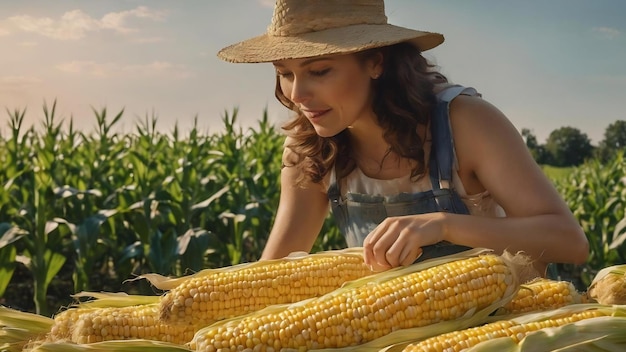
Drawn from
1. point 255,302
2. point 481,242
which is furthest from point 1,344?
point 481,242

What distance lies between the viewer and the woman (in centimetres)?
248

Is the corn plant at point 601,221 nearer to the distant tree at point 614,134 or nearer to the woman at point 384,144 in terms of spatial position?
the woman at point 384,144

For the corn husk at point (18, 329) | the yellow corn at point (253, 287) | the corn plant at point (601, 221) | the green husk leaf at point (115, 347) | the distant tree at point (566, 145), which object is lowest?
the distant tree at point (566, 145)

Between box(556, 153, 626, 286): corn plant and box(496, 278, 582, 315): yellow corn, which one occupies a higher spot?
box(496, 278, 582, 315): yellow corn

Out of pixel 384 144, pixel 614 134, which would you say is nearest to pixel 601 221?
pixel 384 144

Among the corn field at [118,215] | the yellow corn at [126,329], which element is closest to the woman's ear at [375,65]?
the yellow corn at [126,329]

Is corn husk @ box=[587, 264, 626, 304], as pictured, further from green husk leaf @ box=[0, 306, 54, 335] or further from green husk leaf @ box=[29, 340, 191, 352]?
green husk leaf @ box=[0, 306, 54, 335]

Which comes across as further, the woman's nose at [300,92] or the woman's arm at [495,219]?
the woman's nose at [300,92]

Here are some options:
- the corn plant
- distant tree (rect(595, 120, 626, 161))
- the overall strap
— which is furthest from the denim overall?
distant tree (rect(595, 120, 626, 161))

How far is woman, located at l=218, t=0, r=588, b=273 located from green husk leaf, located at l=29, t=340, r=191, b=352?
0.80 m

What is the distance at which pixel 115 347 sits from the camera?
1.74m

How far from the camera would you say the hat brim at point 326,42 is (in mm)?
2463

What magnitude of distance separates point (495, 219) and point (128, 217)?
4.80 meters

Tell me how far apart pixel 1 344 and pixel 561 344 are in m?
1.19
